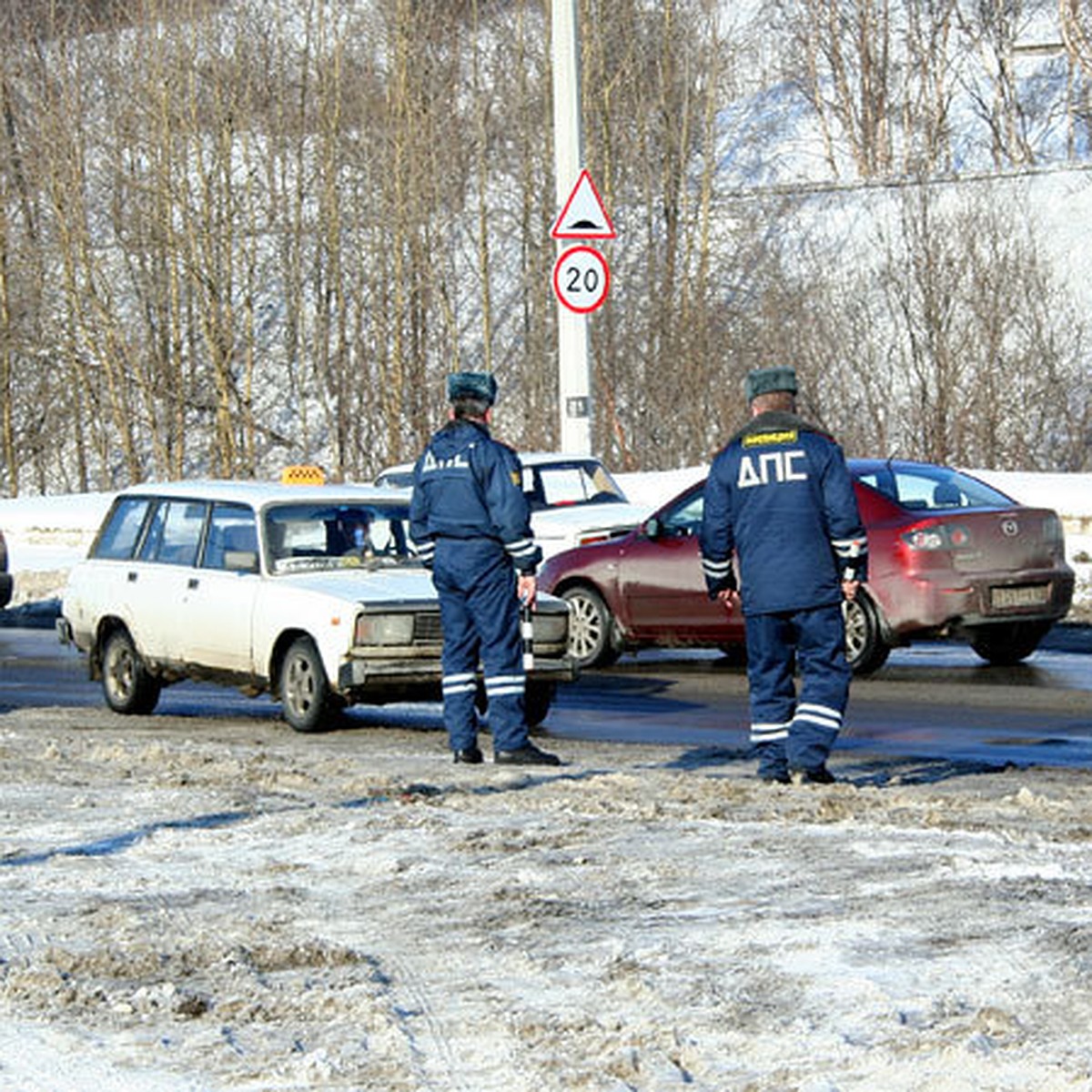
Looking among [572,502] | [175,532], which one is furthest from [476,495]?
[572,502]

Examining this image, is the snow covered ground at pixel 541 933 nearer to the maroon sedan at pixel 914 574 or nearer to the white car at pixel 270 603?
the white car at pixel 270 603

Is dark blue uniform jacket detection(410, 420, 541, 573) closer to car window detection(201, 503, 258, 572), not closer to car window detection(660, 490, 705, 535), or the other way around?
car window detection(201, 503, 258, 572)

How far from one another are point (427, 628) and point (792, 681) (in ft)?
12.3

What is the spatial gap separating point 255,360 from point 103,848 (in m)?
41.9

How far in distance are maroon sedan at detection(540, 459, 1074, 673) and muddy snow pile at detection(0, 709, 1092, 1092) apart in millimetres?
5658

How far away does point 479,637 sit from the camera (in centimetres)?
1198

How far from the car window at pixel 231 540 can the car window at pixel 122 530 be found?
0.87m

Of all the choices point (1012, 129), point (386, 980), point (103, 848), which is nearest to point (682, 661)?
point (103, 848)

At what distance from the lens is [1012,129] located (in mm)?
52594

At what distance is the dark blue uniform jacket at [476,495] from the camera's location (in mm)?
11688

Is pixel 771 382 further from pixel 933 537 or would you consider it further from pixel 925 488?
pixel 925 488

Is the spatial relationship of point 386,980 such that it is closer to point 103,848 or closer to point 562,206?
point 103,848

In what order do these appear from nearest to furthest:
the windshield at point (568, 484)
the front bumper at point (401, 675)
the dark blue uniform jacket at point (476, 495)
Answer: the dark blue uniform jacket at point (476, 495), the front bumper at point (401, 675), the windshield at point (568, 484)

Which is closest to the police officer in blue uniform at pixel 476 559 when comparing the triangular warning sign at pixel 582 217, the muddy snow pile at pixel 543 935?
the muddy snow pile at pixel 543 935
